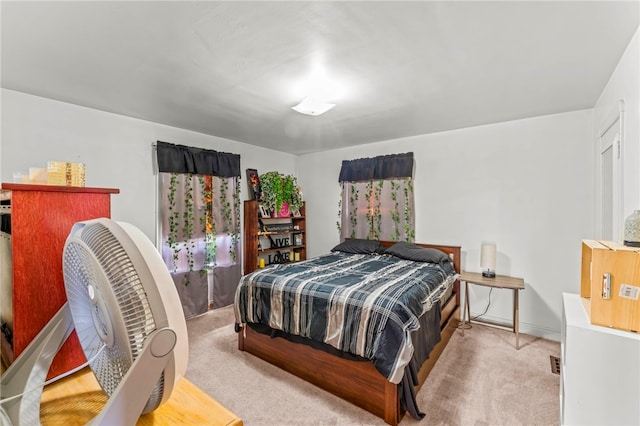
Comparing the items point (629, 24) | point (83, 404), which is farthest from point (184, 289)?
point (629, 24)

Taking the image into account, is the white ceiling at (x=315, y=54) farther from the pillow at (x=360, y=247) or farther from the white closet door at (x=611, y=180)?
the pillow at (x=360, y=247)

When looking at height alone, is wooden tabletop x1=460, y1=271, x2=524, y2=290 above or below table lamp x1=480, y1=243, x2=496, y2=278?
below

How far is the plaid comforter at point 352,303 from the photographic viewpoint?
6.45 ft

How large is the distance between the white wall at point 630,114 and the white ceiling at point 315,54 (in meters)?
0.10

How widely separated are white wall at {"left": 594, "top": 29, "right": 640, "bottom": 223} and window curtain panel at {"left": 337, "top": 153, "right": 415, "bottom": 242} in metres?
2.22

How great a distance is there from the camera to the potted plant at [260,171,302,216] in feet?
14.9

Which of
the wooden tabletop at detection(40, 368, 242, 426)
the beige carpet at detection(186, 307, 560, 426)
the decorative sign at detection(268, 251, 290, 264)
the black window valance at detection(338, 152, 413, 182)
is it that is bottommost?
the beige carpet at detection(186, 307, 560, 426)

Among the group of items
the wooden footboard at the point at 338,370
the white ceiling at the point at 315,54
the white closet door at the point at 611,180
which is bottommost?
the wooden footboard at the point at 338,370

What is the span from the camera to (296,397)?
7.20ft

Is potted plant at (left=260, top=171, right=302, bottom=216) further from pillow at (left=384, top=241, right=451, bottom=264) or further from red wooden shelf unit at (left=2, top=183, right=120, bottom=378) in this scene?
red wooden shelf unit at (left=2, top=183, right=120, bottom=378)

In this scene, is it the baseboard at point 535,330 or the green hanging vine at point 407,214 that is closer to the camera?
the baseboard at point 535,330

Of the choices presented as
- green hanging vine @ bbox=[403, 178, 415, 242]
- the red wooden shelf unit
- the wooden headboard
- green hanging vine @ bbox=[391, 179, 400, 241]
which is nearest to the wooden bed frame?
the wooden headboard

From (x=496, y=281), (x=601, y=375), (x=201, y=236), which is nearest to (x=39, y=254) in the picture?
(x=601, y=375)

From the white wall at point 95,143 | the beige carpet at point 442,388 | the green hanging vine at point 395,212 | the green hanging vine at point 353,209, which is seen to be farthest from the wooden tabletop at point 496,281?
the white wall at point 95,143
